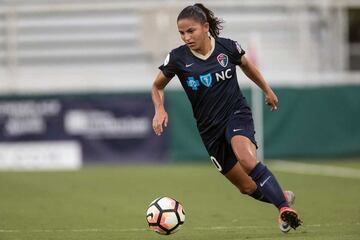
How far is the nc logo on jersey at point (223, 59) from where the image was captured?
8414 millimetres

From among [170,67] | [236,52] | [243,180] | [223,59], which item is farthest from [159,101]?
[243,180]

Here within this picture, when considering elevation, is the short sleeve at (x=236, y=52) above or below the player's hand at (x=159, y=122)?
above

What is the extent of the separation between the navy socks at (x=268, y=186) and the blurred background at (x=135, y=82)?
10101mm

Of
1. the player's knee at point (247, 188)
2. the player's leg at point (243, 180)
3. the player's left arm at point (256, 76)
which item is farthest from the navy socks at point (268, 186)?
the player's left arm at point (256, 76)

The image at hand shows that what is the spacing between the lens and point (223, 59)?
8445 mm

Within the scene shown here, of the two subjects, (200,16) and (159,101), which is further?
(159,101)

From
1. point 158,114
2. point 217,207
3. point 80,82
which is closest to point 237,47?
point 158,114

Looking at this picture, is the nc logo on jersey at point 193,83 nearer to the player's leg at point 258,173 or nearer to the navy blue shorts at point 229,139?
the navy blue shorts at point 229,139

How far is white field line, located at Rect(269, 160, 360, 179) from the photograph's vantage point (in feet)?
55.0

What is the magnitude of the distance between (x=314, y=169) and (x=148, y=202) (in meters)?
6.62

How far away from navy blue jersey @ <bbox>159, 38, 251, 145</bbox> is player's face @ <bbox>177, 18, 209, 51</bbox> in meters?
0.17

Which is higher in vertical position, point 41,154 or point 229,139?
point 229,139

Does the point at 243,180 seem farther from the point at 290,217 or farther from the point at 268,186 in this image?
the point at 290,217

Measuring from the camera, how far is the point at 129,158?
19.5 meters
